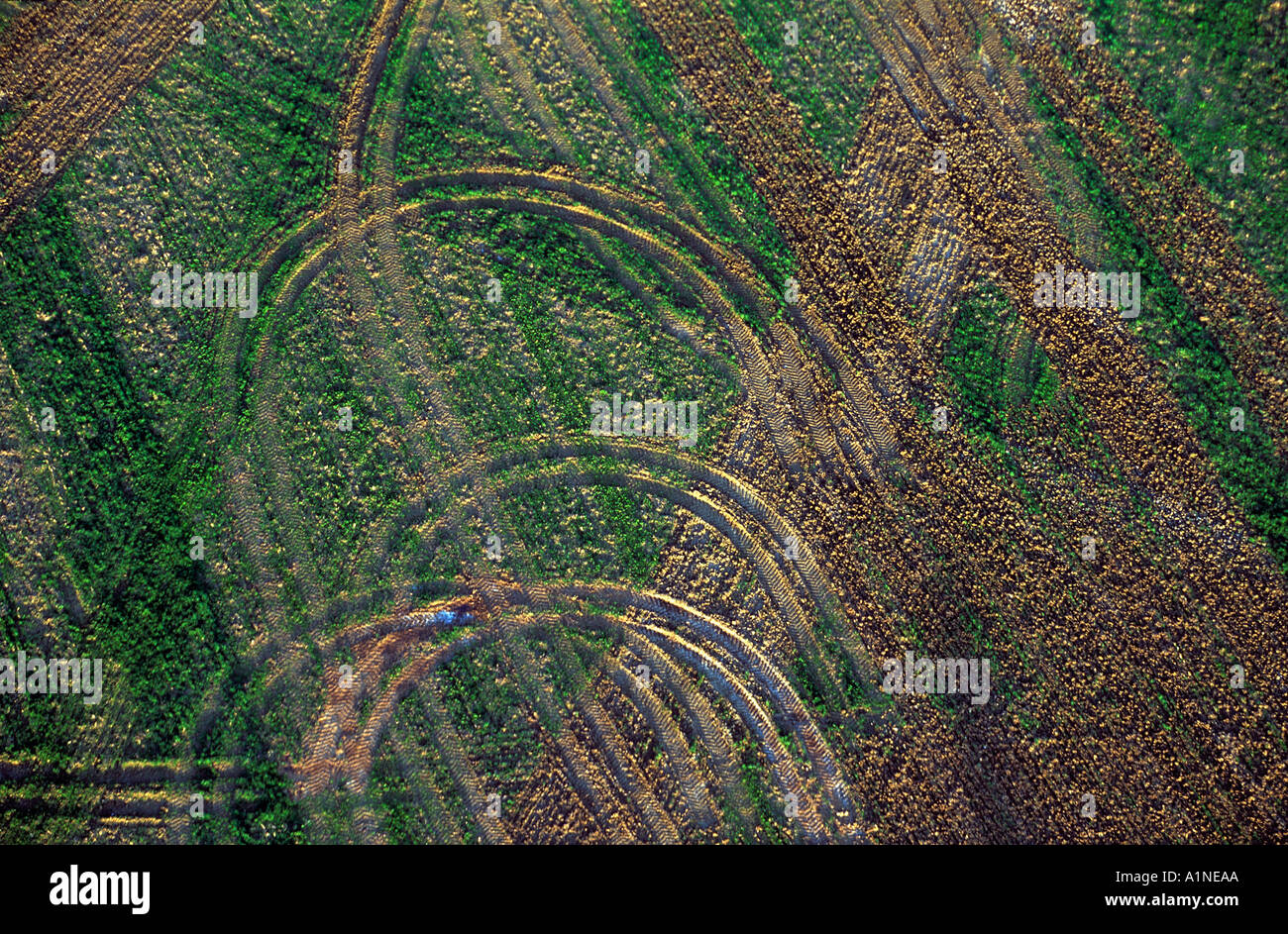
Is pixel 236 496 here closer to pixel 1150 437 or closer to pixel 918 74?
pixel 918 74

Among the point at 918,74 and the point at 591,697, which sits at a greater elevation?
the point at 918,74

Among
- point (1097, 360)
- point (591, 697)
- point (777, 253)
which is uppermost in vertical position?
point (777, 253)

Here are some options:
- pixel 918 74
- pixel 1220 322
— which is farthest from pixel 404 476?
pixel 1220 322

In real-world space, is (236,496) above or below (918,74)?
below
